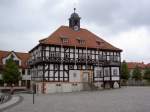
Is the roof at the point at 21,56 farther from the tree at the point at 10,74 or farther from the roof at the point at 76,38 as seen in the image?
the roof at the point at 76,38

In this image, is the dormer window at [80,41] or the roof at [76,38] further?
the dormer window at [80,41]

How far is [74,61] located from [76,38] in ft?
17.3

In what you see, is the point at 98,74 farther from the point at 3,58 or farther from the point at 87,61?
the point at 3,58

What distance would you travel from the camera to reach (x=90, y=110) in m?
20.5

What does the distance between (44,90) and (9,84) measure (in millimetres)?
15300

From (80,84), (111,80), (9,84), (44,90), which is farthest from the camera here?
(9,84)

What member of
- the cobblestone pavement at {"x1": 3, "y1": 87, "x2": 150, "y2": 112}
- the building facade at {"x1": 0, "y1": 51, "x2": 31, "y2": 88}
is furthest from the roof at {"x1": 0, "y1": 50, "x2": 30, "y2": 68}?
the cobblestone pavement at {"x1": 3, "y1": 87, "x2": 150, "y2": 112}

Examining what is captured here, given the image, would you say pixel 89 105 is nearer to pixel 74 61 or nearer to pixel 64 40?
pixel 74 61

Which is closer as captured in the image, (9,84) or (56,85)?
(56,85)

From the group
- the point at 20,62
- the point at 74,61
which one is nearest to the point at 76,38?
the point at 74,61

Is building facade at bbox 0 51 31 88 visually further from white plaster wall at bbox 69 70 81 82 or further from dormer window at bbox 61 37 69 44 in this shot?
dormer window at bbox 61 37 69 44

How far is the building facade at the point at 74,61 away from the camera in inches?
1858

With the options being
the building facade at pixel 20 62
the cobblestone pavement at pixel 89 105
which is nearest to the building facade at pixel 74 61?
the building facade at pixel 20 62

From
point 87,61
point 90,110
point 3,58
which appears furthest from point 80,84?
point 90,110
